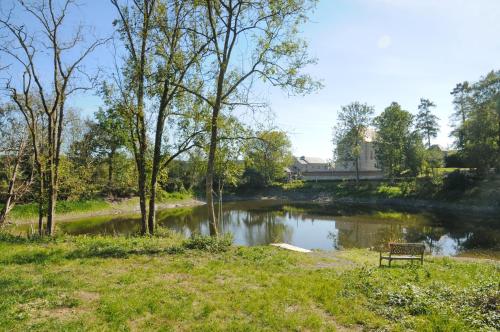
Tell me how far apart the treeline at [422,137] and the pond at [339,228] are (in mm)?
10707

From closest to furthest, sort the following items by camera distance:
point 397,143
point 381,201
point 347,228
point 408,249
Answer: point 408,249 → point 347,228 → point 381,201 → point 397,143

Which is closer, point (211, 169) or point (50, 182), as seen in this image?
point (211, 169)

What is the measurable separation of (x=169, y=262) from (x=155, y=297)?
3478mm

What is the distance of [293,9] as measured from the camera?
596 inches

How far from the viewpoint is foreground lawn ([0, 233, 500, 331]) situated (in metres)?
6.76

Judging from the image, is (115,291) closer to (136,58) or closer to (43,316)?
(43,316)

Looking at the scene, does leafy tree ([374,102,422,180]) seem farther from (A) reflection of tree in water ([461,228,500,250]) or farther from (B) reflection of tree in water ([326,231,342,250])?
(B) reflection of tree in water ([326,231,342,250])

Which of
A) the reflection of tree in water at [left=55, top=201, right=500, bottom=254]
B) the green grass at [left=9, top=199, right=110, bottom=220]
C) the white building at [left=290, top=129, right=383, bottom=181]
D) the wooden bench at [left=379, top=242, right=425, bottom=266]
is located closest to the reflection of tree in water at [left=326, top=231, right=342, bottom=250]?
the reflection of tree in water at [left=55, top=201, right=500, bottom=254]

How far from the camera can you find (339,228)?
33.4 m

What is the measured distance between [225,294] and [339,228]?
26.5m

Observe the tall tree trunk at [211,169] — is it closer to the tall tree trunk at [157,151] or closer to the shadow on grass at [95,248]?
the shadow on grass at [95,248]

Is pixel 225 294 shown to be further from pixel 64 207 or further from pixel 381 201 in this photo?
pixel 381 201

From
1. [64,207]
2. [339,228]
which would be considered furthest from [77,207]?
[339,228]

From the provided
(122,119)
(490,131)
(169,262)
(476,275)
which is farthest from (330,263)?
(490,131)
